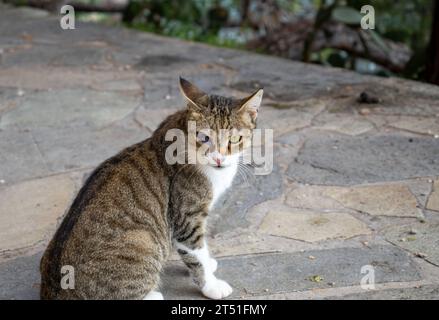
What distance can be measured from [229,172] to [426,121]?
8.44ft

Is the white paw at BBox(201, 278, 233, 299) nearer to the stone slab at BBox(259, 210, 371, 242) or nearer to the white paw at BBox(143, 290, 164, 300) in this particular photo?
the white paw at BBox(143, 290, 164, 300)

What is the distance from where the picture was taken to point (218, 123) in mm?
3402

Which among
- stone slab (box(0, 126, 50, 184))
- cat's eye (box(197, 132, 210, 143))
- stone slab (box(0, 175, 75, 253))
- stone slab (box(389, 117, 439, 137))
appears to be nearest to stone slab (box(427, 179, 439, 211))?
stone slab (box(389, 117, 439, 137))

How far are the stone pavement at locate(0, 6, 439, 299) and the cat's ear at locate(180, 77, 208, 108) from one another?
91cm

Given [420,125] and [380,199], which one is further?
[420,125]

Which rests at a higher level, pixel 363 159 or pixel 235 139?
pixel 235 139

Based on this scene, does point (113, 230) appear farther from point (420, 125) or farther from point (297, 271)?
point (420, 125)

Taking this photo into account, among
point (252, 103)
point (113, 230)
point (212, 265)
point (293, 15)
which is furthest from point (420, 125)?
point (293, 15)

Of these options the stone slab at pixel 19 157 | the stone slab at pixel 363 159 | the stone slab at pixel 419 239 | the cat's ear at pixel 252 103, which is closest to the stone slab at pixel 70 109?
the stone slab at pixel 19 157

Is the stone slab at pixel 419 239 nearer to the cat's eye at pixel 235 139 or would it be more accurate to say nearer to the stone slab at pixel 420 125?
the cat's eye at pixel 235 139

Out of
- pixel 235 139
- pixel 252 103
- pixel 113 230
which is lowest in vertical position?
pixel 113 230

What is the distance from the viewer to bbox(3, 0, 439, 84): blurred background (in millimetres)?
7324

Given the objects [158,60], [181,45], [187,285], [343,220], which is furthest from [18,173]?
[181,45]

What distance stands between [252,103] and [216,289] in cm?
100
